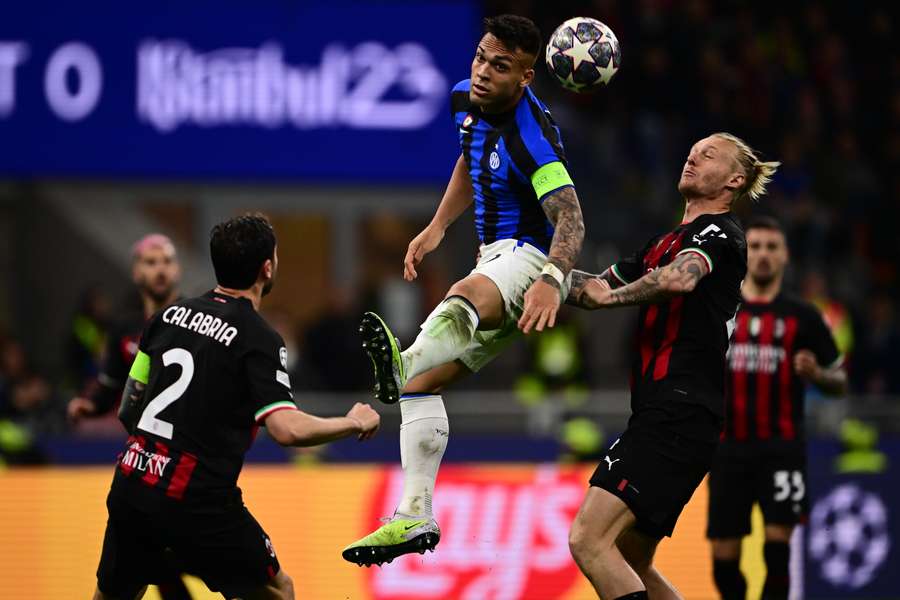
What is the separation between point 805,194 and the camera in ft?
57.1

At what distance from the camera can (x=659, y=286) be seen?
614 cm

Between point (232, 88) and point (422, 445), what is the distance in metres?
8.70

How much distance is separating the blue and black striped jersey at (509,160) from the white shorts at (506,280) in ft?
0.30

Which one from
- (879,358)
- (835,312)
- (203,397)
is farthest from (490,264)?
(879,358)

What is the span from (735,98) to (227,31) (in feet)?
22.1

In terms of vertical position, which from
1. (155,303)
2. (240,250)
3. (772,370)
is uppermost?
(240,250)

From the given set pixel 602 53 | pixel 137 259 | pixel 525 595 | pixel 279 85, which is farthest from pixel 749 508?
pixel 279 85

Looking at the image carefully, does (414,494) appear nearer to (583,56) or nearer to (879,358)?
(583,56)

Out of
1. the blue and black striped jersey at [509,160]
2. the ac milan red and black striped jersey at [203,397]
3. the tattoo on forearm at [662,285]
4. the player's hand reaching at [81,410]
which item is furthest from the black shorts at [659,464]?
the player's hand reaching at [81,410]

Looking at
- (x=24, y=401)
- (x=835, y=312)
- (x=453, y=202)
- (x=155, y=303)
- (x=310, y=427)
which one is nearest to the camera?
(x=310, y=427)

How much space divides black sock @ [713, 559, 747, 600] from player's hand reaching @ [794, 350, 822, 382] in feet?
3.99

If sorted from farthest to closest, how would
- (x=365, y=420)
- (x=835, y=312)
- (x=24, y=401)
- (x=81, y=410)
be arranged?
(x=835, y=312)
(x=24, y=401)
(x=81, y=410)
(x=365, y=420)

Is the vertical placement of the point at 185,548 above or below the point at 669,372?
below

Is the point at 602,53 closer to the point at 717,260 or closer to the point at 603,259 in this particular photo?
the point at 717,260
